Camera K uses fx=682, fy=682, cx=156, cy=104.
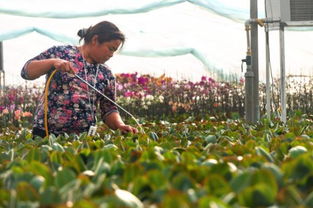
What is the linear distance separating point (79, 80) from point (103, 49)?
0.29 m

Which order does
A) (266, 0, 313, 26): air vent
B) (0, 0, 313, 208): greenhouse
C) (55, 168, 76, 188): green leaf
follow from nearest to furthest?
1. (0, 0, 313, 208): greenhouse
2. (55, 168, 76, 188): green leaf
3. (266, 0, 313, 26): air vent

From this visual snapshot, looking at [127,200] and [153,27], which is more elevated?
[153,27]

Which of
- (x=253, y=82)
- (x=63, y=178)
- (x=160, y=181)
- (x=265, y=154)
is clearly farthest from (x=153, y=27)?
(x=160, y=181)

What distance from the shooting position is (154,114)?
36.9 feet

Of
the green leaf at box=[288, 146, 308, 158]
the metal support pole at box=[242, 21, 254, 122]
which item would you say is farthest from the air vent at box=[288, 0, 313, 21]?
the green leaf at box=[288, 146, 308, 158]

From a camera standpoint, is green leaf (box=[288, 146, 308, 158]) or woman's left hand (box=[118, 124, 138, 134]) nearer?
green leaf (box=[288, 146, 308, 158])

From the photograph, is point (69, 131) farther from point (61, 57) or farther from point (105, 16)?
point (105, 16)

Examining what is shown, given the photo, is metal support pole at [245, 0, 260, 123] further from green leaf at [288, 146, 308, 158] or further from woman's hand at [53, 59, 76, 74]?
green leaf at [288, 146, 308, 158]

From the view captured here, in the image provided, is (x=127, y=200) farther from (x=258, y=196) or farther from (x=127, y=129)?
(x=127, y=129)

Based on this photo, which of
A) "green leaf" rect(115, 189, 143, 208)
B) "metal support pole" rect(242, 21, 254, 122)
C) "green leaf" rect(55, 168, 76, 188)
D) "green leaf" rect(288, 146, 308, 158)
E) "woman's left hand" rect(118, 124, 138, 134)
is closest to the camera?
"green leaf" rect(115, 189, 143, 208)

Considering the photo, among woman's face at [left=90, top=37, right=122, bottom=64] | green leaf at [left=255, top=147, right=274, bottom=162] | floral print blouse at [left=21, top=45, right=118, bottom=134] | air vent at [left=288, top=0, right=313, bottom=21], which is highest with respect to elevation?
air vent at [left=288, top=0, right=313, bottom=21]

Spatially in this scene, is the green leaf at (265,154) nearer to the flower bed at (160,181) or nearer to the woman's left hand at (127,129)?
the flower bed at (160,181)

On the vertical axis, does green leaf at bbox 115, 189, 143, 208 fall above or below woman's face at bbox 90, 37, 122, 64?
below

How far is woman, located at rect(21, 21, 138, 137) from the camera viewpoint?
4.68 metres
